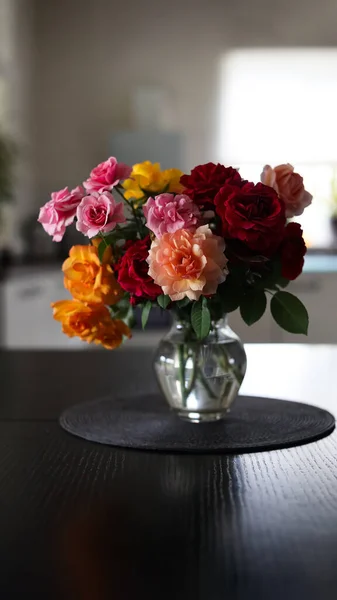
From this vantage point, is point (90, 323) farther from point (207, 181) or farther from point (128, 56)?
point (128, 56)

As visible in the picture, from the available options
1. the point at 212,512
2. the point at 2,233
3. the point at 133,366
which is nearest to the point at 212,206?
the point at 212,512

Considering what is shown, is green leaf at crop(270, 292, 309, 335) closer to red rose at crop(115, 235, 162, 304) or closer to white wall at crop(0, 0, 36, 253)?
red rose at crop(115, 235, 162, 304)

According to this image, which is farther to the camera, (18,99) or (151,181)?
(18,99)

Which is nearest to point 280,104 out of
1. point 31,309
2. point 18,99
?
point 18,99

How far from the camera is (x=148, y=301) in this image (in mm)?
1134

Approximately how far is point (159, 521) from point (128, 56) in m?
5.42

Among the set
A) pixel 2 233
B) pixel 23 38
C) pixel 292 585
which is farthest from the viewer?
pixel 23 38

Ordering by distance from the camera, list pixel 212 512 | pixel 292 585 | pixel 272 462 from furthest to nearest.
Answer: pixel 272 462 < pixel 212 512 < pixel 292 585

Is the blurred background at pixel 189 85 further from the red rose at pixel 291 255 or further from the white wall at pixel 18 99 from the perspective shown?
the red rose at pixel 291 255

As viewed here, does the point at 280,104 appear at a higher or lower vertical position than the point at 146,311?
lower

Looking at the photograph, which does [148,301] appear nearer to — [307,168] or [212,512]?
[212,512]

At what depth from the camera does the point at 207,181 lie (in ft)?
3.63

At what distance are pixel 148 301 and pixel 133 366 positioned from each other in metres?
0.68

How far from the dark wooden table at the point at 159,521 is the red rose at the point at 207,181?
33 centimetres
